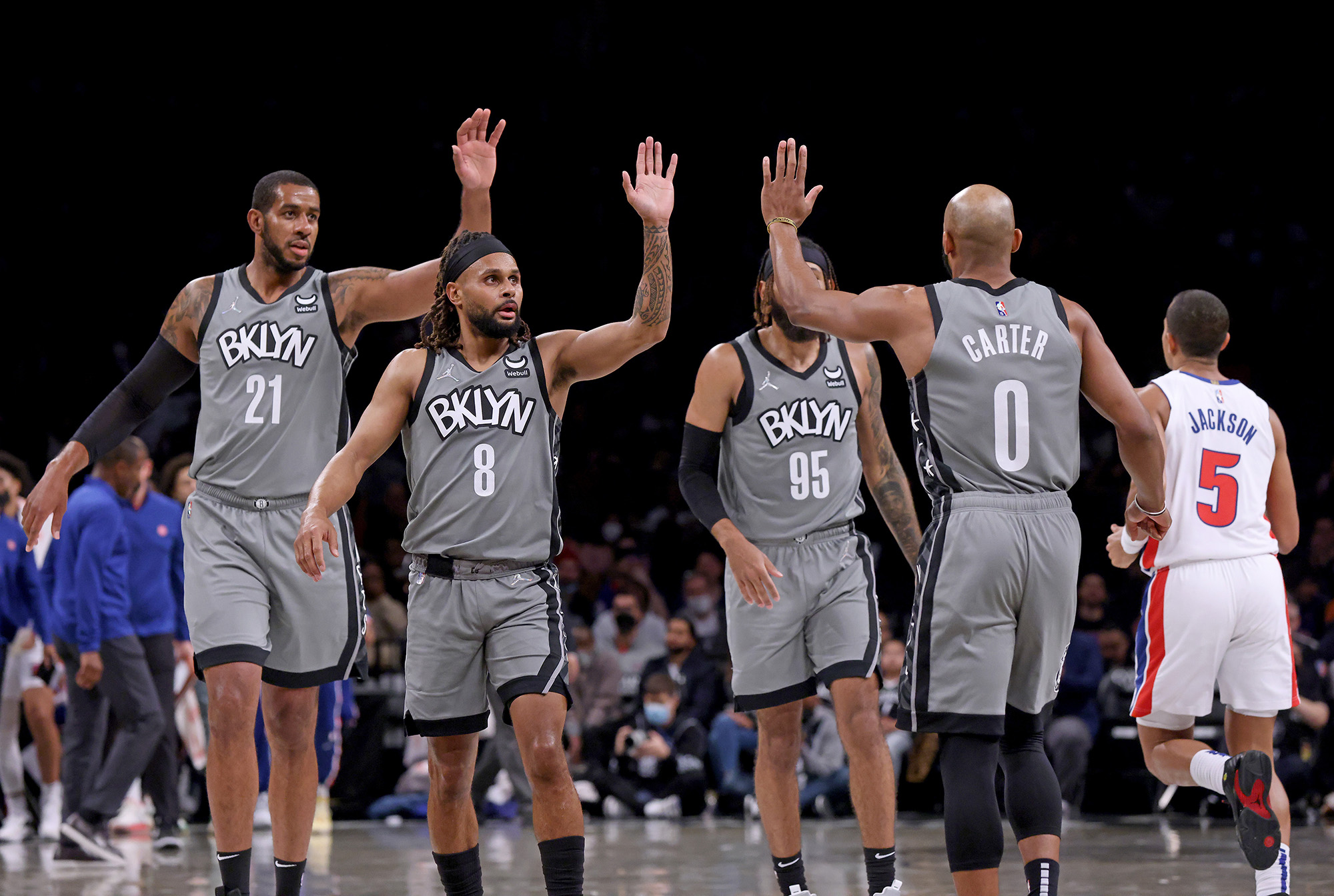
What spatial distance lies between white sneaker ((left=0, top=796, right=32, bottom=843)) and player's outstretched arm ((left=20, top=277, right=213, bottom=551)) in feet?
16.2

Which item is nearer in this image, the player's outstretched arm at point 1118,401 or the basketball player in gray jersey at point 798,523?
the player's outstretched arm at point 1118,401

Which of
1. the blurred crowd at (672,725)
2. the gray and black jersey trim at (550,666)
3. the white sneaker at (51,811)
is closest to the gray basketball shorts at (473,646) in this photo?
the gray and black jersey trim at (550,666)

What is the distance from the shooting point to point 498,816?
11.1 metres

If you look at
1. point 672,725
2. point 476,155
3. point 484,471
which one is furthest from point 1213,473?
point 672,725

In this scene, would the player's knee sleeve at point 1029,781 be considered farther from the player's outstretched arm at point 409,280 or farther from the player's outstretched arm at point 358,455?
the player's outstretched arm at point 409,280

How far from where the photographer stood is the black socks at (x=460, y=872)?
491 cm

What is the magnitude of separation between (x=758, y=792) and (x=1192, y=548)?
1.74 meters

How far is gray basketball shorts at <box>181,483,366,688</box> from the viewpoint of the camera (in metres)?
5.05

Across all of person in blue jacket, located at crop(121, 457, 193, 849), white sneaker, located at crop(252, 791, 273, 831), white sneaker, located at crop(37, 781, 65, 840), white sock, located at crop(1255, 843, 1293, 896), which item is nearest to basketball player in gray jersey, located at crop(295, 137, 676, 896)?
white sock, located at crop(1255, 843, 1293, 896)

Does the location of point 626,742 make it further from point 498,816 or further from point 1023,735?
point 1023,735

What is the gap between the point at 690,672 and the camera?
1141cm

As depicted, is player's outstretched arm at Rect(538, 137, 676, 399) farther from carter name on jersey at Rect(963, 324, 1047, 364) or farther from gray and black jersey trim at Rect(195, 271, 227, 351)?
gray and black jersey trim at Rect(195, 271, 227, 351)

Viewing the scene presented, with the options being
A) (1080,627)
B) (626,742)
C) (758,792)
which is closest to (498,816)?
(626,742)

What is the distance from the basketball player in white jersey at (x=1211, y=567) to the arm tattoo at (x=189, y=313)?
3280 mm
